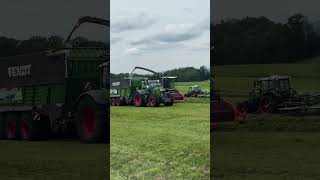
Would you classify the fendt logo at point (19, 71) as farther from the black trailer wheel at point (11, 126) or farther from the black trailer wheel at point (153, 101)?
the black trailer wheel at point (153, 101)

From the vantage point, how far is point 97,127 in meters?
7.18

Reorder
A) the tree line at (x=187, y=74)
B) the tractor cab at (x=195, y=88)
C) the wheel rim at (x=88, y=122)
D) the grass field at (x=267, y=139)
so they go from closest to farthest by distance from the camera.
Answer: the grass field at (x=267, y=139) → the wheel rim at (x=88, y=122) → the tree line at (x=187, y=74) → the tractor cab at (x=195, y=88)

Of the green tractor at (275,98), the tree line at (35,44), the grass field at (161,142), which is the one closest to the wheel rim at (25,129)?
the tree line at (35,44)

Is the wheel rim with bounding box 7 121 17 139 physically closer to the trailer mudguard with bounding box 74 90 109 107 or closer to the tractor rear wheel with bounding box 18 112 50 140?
the tractor rear wheel with bounding box 18 112 50 140

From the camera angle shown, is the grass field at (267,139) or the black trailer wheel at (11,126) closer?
the grass field at (267,139)

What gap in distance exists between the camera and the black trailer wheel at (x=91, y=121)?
7.15 metres

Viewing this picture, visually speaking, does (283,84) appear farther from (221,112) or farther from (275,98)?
(221,112)

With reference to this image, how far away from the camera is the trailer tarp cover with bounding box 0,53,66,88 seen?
6.98 m

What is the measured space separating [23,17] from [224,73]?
2986 millimetres

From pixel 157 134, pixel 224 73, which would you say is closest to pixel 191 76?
pixel 224 73

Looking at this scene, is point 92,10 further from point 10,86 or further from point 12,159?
point 12,159

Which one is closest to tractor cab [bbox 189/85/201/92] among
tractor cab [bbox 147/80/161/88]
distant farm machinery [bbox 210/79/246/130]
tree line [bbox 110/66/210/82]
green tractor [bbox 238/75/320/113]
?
tree line [bbox 110/66/210/82]

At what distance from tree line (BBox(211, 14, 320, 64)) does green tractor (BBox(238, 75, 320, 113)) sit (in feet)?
1.05

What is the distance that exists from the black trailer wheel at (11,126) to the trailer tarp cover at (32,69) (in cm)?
46
